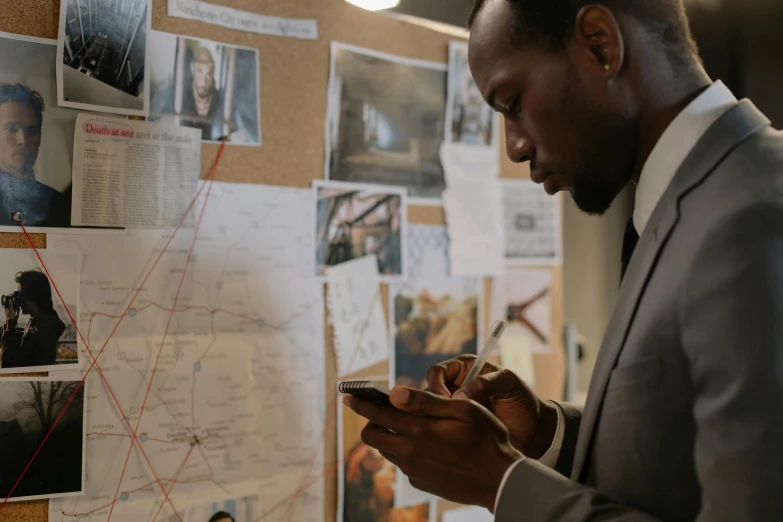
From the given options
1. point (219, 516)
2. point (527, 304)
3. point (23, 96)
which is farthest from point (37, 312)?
point (527, 304)

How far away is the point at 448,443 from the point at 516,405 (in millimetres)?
237

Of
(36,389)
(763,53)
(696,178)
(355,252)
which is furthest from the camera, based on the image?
(763,53)

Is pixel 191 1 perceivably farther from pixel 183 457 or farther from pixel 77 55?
pixel 183 457

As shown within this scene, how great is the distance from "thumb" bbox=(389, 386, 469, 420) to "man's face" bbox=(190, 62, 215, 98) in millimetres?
483

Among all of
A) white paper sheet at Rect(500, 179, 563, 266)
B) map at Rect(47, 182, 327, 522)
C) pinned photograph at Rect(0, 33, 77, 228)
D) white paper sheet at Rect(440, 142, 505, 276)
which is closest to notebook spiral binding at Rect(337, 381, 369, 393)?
map at Rect(47, 182, 327, 522)

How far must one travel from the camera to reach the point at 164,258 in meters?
0.85

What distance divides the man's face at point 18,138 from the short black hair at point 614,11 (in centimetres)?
55

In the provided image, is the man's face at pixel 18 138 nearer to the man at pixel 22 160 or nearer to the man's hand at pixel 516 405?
the man at pixel 22 160

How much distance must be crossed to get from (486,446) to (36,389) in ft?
1.65

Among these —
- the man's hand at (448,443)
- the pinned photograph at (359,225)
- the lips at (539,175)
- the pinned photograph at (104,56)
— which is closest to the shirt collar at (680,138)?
the lips at (539,175)

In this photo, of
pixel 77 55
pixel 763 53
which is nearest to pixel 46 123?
pixel 77 55

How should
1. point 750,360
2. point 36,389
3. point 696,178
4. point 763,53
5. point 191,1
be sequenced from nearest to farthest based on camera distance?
point 750,360 → point 696,178 → point 36,389 → point 191,1 → point 763,53

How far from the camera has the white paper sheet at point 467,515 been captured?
3.68 feet

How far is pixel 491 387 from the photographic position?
82 centimetres
